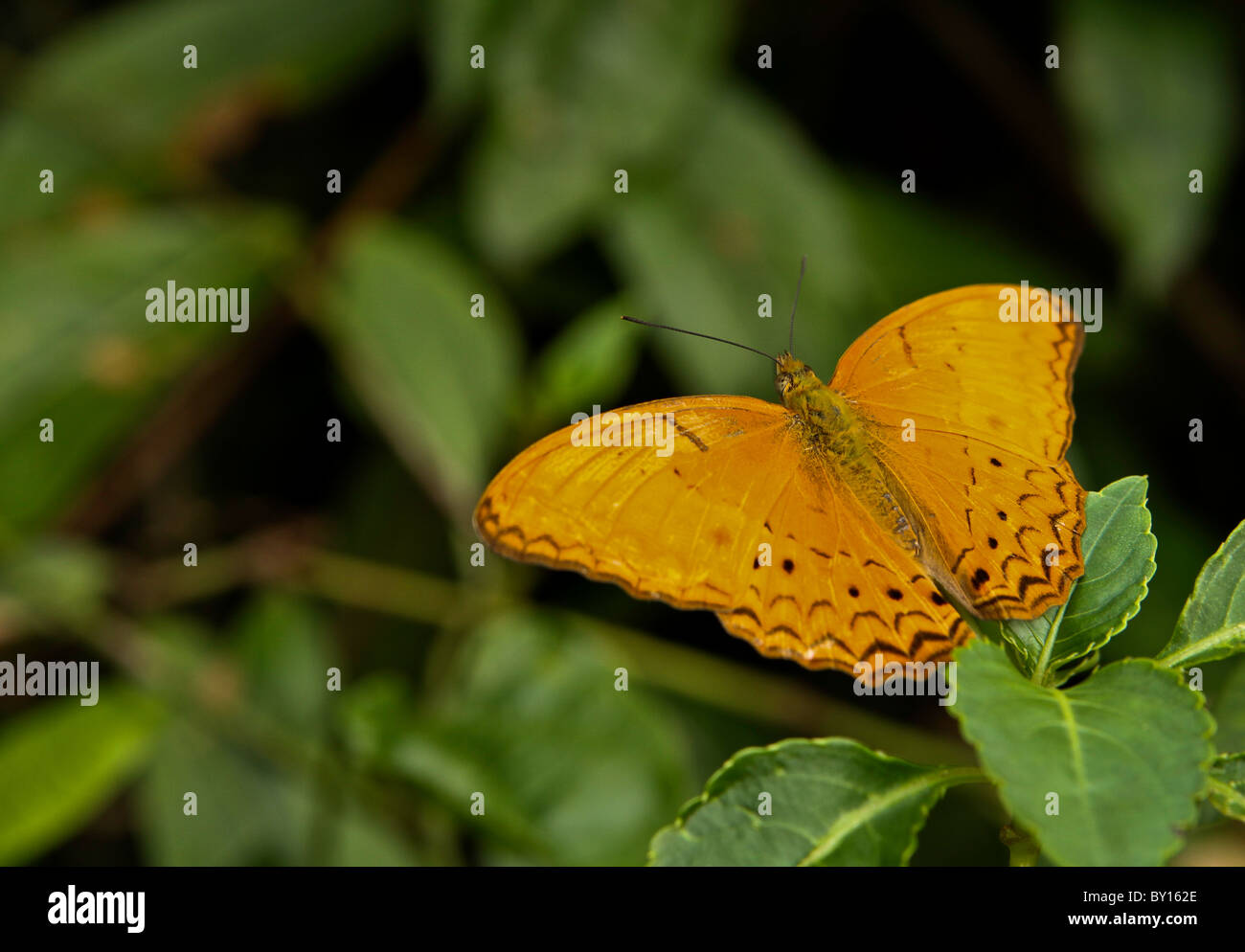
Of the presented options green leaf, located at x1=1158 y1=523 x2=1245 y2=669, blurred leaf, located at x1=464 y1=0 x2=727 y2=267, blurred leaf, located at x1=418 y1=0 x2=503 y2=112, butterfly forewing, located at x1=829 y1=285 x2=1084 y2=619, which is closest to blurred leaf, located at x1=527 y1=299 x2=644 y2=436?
butterfly forewing, located at x1=829 y1=285 x2=1084 y2=619

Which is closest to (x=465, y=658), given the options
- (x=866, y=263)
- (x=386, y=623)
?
(x=386, y=623)

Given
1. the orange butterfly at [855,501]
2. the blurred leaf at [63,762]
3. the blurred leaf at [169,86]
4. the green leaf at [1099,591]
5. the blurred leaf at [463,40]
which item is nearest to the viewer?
the green leaf at [1099,591]

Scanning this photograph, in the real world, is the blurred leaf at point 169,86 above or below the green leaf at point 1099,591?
above

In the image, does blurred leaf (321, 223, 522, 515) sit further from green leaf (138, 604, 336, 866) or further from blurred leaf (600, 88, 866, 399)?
green leaf (138, 604, 336, 866)

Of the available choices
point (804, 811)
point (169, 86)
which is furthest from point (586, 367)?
point (169, 86)

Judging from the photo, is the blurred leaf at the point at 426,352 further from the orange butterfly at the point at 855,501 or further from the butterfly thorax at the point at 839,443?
the orange butterfly at the point at 855,501

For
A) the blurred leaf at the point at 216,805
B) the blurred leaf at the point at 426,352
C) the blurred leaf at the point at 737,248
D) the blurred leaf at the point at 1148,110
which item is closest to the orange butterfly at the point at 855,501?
the blurred leaf at the point at 426,352
